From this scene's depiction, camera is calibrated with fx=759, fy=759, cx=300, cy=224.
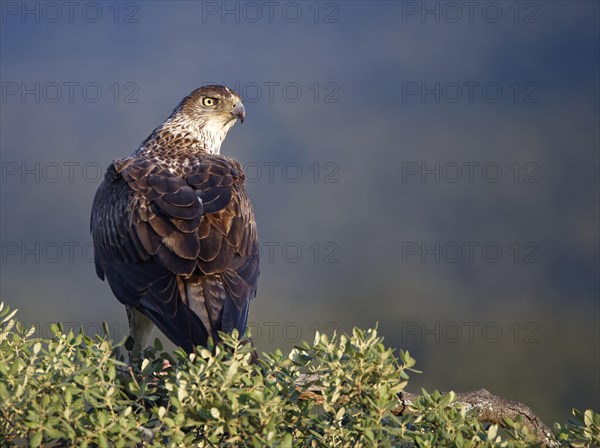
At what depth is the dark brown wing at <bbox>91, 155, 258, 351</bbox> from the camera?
5820mm

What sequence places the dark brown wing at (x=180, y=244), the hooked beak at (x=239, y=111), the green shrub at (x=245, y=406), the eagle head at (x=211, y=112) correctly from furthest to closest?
the hooked beak at (x=239, y=111) → the eagle head at (x=211, y=112) → the dark brown wing at (x=180, y=244) → the green shrub at (x=245, y=406)

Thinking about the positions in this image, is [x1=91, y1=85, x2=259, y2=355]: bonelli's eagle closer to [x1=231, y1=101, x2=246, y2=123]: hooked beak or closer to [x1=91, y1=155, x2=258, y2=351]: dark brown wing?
[x1=91, y1=155, x2=258, y2=351]: dark brown wing

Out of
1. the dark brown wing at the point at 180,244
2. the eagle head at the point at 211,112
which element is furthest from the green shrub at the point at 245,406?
the eagle head at the point at 211,112

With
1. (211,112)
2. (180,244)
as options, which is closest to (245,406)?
(180,244)

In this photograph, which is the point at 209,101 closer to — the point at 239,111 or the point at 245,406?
the point at 239,111

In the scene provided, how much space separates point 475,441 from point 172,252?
9.45 ft

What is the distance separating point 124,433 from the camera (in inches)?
160

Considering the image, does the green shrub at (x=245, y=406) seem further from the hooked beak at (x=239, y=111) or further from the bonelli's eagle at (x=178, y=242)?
the hooked beak at (x=239, y=111)

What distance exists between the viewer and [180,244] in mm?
6219

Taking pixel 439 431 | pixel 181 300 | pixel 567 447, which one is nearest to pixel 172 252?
pixel 181 300

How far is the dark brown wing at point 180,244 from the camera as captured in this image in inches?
229

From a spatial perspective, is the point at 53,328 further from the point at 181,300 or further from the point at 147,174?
the point at 147,174

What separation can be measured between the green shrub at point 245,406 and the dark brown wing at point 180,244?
1155 millimetres

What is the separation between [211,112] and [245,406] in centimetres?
560
